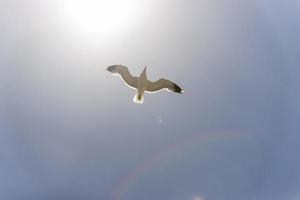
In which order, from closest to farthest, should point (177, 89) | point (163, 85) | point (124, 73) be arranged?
1. point (124, 73)
2. point (177, 89)
3. point (163, 85)

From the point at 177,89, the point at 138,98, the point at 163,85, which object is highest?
the point at 163,85

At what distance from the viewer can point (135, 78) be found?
4000cm

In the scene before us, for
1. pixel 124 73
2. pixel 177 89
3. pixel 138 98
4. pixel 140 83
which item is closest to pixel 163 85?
pixel 177 89

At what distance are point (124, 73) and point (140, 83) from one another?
3.22ft

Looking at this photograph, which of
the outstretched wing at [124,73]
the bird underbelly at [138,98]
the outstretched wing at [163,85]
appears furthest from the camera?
the outstretched wing at [163,85]

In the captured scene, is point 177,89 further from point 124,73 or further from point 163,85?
point 124,73

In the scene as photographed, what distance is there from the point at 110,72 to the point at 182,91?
3581mm

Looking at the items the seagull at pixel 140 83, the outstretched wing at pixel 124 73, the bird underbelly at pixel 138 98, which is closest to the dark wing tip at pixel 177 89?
the seagull at pixel 140 83

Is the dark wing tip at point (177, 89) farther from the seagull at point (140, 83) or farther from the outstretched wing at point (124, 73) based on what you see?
the outstretched wing at point (124, 73)

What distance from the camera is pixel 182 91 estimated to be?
40.2 metres

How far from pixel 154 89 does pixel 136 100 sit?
43.2 inches

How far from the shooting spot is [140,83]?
40.1 meters

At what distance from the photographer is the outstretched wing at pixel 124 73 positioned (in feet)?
130

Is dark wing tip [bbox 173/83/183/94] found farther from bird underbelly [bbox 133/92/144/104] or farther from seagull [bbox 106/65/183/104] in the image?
bird underbelly [bbox 133/92/144/104]
